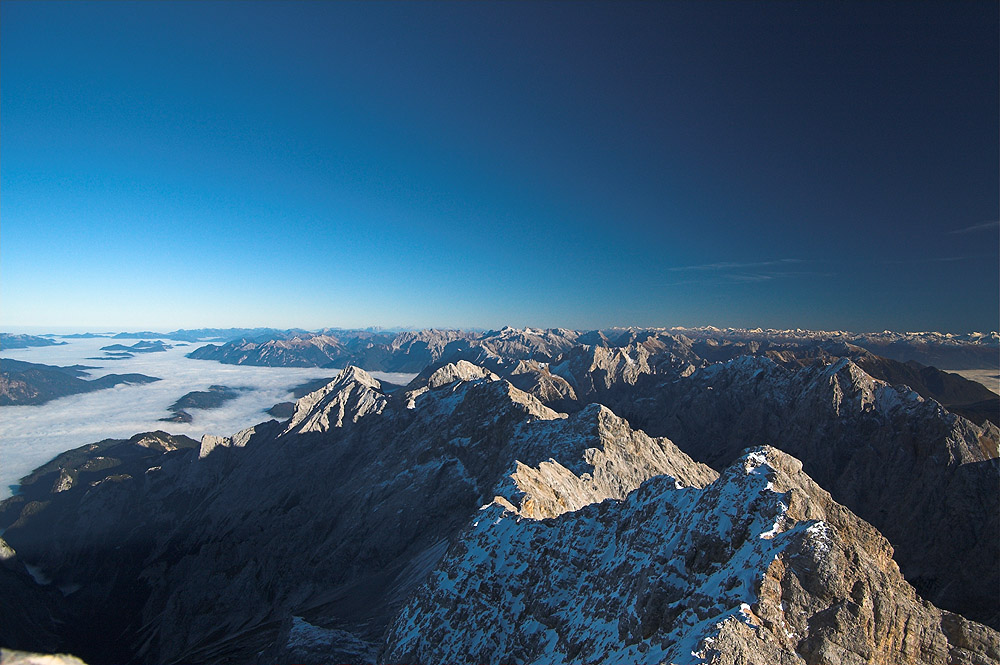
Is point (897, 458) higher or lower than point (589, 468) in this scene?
lower

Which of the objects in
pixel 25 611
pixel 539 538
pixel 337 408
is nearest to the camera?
pixel 539 538

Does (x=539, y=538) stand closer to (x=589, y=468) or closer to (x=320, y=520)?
(x=589, y=468)

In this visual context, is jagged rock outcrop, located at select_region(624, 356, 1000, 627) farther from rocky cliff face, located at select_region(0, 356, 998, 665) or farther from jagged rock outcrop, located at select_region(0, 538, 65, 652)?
jagged rock outcrop, located at select_region(0, 538, 65, 652)

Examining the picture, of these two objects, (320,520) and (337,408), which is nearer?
(320,520)

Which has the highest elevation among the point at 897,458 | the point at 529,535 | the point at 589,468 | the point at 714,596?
the point at 714,596

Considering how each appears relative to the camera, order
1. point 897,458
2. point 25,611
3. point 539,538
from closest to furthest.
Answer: point 539,538
point 25,611
point 897,458

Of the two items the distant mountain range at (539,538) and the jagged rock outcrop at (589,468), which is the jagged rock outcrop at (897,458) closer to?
the distant mountain range at (539,538)

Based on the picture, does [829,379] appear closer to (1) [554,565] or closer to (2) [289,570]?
(1) [554,565]

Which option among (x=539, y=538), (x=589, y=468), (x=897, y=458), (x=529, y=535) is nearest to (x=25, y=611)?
(x=529, y=535)
